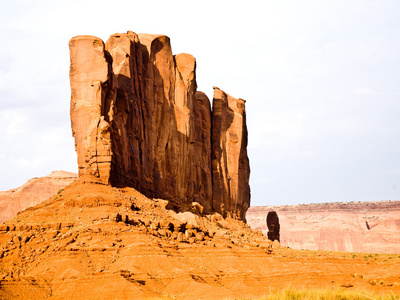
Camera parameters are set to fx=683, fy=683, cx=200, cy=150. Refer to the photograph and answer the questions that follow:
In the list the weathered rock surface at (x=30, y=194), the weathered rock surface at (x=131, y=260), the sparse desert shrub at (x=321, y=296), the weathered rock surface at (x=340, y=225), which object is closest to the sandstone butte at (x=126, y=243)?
the weathered rock surface at (x=131, y=260)

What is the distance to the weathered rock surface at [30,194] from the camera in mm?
81037

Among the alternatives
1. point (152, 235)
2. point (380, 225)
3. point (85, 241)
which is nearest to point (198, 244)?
point (152, 235)

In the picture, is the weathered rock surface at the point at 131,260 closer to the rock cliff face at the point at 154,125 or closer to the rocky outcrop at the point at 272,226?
the rock cliff face at the point at 154,125

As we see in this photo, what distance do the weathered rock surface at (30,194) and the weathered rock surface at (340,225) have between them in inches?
2145

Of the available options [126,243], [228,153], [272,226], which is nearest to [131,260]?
[126,243]

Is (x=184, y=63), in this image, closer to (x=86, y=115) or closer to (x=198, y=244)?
(x=86, y=115)

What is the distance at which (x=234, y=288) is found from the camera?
106ft

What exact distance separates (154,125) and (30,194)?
35.9 meters

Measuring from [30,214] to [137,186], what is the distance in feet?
30.2

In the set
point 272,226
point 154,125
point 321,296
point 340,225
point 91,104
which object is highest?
point 154,125

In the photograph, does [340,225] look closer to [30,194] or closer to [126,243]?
[30,194]

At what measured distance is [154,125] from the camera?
5206 centimetres

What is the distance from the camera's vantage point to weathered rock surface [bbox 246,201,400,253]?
11988cm

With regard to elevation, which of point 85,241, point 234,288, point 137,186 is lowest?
point 234,288
